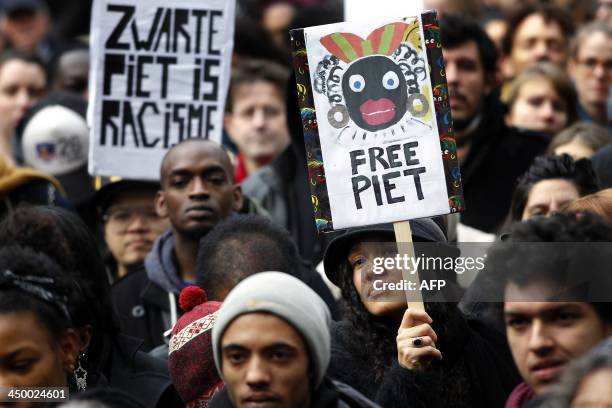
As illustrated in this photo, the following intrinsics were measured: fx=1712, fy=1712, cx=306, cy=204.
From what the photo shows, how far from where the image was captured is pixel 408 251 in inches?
241

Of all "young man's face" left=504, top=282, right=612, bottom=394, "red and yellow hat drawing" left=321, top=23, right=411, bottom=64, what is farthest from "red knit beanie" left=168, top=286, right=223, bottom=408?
"young man's face" left=504, top=282, right=612, bottom=394

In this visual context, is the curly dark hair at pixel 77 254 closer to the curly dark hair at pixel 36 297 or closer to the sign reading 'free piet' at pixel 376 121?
the curly dark hair at pixel 36 297

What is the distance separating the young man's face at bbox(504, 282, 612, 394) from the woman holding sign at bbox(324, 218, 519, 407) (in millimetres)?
678

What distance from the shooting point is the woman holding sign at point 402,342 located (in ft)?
19.4

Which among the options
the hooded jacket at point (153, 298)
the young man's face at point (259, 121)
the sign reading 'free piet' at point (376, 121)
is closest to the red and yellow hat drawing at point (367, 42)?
the sign reading 'free piet' at point (376, 121)

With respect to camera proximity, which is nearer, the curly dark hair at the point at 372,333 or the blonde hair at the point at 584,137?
the curly dark hair at the point at 372,333

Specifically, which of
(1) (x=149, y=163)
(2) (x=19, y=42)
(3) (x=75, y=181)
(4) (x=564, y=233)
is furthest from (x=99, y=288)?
(2) (x=19, y=42)

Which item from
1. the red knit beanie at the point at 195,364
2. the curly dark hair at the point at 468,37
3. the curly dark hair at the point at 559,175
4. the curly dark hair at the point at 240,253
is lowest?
the red knit beanie at the point at 195,364

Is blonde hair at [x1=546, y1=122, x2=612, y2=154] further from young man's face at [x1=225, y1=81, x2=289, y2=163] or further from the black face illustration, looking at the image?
the black face illustration

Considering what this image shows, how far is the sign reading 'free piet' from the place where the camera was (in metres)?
6.26

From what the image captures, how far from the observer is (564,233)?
543 cm

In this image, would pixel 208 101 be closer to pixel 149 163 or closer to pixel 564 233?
pixel 149 163

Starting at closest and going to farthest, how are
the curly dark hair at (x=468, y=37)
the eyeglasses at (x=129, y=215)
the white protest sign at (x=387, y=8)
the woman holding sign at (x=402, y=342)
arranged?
the woman holding sign at (x=402, y=342) → the white protest sign at (x=387, y=8) → the eyeglasses at (x=129, y=215) → the curly dark hair at (x=468, y=37)

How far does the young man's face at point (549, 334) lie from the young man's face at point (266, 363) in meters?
0.66
